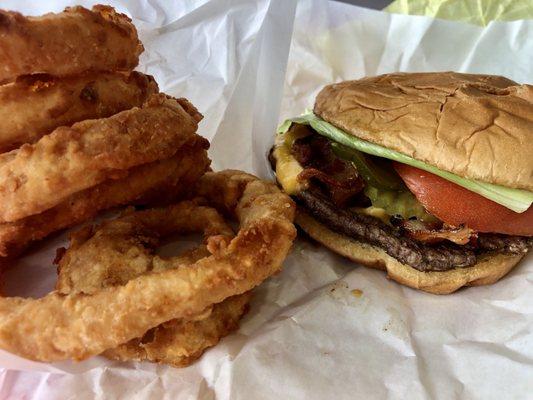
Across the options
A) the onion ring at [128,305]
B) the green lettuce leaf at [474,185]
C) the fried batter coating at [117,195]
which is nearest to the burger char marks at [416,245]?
the green lettuce leaf at [474,185]

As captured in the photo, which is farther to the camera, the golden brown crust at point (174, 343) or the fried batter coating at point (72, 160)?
the golden brown crust at point (174, 343)

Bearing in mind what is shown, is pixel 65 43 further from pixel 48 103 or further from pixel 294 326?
pixel 294 326

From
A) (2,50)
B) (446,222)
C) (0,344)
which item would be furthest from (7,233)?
(446,222)

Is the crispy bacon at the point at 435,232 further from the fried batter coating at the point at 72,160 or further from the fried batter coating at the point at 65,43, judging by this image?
the fried batter coating at the point at 65,43

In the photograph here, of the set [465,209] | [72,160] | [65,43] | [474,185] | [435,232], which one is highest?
[65,43]

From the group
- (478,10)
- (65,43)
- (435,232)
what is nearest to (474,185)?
(435,232)
